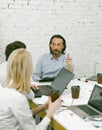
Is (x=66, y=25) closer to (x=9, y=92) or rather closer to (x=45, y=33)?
(x=45, y=33)

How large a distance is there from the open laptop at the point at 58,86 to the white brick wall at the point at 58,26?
1.48 meters

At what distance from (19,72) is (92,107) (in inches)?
29.9

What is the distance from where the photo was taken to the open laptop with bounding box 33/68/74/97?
9.70ft

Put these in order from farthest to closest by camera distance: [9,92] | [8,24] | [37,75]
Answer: [8,24], [37,75], [9,92]

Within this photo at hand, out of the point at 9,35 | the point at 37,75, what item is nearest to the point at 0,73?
the point at 37,75

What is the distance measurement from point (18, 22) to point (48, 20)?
1.58 ft

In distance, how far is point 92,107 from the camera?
8.37 feet

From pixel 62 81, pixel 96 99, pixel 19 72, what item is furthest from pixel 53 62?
pixel 19 72

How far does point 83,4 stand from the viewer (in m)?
4.79

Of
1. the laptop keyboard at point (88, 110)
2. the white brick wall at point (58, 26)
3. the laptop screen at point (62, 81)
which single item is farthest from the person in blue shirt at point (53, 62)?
the laptop keyboard at point (88, 110)

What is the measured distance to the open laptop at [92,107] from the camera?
2.37 metres

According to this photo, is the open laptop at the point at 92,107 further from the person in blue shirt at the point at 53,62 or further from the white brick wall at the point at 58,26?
the white brick wall at the point at 58,26

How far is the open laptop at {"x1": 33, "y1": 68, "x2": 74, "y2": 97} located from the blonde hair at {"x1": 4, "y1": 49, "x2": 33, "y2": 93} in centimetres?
73

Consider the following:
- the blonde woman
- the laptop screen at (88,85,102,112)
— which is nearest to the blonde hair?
the blonde woman
